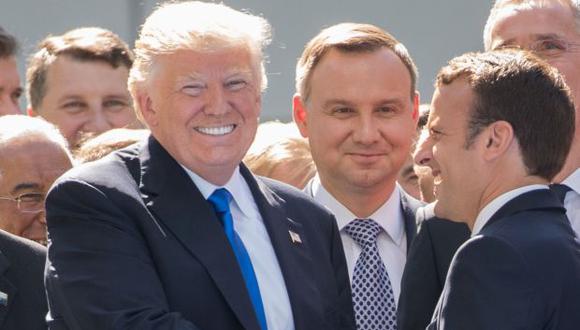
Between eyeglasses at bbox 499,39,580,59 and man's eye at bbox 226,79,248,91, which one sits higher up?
man's eye at bbox 226,79,248,91

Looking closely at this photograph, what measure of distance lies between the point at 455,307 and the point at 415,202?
1316 mm

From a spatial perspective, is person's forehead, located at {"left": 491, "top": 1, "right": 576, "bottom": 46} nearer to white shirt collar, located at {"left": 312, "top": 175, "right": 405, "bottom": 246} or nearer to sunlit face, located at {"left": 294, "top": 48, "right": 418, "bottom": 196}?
sunlit face, located at {"left": 294, "top": 48, "right": 418, "bottom": 196}

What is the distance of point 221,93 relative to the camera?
12.0ft

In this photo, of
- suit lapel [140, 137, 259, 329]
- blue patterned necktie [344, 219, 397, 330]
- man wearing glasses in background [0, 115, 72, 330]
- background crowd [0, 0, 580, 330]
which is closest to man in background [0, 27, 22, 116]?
man wearing glasses in background [0, 115, 72, 330]

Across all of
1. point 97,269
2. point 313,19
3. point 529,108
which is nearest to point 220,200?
point 97,269

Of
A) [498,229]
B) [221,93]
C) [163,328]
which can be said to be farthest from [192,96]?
[498,229]

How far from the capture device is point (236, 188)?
12.2 feet

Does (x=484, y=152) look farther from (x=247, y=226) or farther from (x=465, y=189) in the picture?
(x=247, y=226)

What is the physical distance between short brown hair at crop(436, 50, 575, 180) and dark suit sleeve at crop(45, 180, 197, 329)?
943mm

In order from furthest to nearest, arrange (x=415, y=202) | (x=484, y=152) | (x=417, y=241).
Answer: (x=415, y=202)
(x=417, y=241)
(x=484, y=152)

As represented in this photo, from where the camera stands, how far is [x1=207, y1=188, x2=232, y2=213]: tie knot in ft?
11.9

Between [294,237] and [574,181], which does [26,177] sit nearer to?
[294,237]

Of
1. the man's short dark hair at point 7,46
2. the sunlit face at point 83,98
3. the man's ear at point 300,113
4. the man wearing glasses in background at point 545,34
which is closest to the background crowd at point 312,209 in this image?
the man's ear at point 300,113

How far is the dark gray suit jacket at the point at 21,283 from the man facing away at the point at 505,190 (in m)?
1.28
